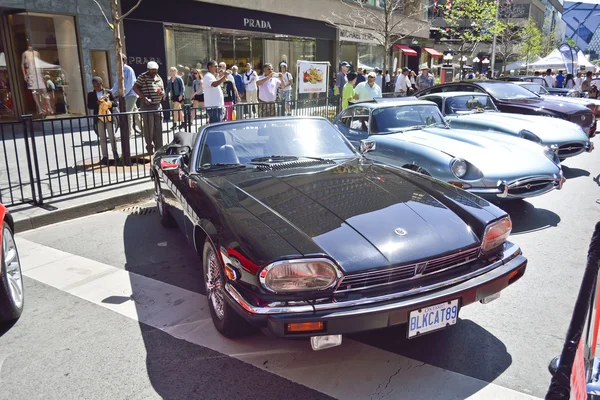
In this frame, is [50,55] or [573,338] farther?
[50,55]

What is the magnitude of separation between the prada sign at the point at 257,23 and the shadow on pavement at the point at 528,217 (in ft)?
54.1

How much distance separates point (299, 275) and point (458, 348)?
137 centimetres

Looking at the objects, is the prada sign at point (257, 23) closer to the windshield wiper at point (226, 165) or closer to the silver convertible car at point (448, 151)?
the silver convertible car at point (448, 151)

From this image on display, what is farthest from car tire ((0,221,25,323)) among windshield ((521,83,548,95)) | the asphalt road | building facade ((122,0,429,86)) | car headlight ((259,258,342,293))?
windshield ((521,83,548,95))

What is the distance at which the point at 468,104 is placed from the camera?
31.9 feet

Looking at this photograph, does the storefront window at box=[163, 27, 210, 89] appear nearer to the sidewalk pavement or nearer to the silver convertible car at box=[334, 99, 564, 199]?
the sidewalk pavement

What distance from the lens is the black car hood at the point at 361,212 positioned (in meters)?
2.86

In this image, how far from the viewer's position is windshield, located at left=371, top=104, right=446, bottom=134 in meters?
7.32

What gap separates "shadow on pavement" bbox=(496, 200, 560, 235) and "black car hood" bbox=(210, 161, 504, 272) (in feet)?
8.26

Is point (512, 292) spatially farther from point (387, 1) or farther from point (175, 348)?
point (387, 1)

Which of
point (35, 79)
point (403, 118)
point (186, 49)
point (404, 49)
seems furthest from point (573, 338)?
point (404, 49)

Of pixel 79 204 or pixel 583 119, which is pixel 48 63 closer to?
pixel 79 204

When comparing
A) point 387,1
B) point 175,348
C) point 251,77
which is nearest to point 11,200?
point 175,348

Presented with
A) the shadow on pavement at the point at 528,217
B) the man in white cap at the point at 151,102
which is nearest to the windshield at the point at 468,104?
the shadow on pavement at the point at 528,217
